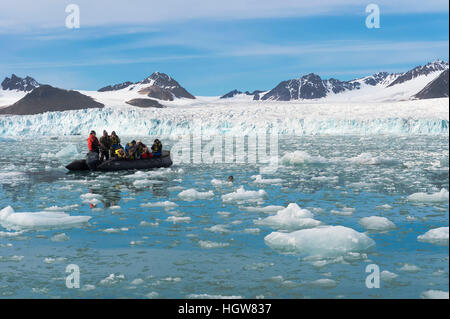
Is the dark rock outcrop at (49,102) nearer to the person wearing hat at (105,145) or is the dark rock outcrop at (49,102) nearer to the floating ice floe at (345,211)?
the person wearing hat at (105,145)

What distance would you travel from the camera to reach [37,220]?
8266 mm

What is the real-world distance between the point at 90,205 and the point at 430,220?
6543mm

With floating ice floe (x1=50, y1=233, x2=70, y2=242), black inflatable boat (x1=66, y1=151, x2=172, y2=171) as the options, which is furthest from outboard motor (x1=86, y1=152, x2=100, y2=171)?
floating ice floe (x1=50, y1=233, x2=70, y2=242)

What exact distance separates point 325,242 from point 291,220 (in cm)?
148

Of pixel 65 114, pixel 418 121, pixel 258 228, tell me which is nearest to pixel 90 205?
pixel 258 228

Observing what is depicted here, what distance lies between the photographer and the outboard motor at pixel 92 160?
52.6ft

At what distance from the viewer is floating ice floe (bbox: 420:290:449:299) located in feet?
16.1

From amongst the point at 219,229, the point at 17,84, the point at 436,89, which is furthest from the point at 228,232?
the point at 17,84

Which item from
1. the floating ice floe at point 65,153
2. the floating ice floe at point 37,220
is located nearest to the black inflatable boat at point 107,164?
the floating ice floe at point 65,153

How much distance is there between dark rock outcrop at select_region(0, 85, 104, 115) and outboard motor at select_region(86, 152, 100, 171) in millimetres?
106510

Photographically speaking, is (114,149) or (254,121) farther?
(254,121)

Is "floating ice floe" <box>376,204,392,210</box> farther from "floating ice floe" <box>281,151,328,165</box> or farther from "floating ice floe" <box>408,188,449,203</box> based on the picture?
"floating ice floe" <box>281,151,328,165</box>

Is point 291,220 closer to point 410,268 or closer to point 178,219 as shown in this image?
point 178,219

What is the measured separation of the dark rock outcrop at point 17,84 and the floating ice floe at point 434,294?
625ft
